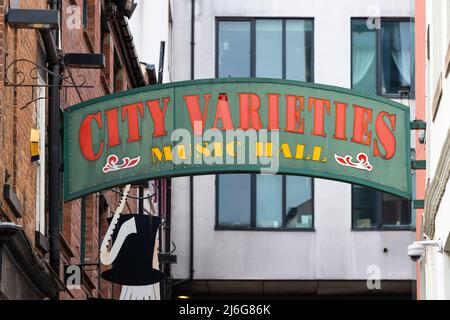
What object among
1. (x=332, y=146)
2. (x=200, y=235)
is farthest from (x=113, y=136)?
(x=200, y=235)

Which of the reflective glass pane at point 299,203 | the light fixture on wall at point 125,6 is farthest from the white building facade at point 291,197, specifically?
the light fixture on wall at point 125,6

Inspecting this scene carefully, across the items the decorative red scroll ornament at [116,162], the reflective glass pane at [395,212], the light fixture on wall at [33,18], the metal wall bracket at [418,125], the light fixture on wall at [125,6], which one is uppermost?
the light fixture on wall at [125,6]

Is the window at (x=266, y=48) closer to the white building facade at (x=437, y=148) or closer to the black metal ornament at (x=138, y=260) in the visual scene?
the black metal ornament at (x=138, y=260)

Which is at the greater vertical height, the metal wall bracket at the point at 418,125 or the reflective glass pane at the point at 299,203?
the metal wall bracket at the point at 418,125

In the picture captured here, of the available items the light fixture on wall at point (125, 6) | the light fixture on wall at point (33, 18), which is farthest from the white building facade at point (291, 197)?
the light fixture on wall at point (33, 18)

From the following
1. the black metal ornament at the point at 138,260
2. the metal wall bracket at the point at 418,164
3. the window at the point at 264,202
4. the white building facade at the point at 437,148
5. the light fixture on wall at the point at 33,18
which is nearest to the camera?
the light fixture on wall at the point at 33,18

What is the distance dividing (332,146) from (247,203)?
21.7 m

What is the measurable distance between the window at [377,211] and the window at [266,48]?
3326mm

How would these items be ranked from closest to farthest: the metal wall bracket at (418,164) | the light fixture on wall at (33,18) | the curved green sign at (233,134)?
the light fixture on wall at (33,18), the curved green sign at (233,134), the metal wall bracket at (418,164)

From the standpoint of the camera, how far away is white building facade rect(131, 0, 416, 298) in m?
38.7

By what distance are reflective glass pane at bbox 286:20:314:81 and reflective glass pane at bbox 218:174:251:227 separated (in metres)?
3.01

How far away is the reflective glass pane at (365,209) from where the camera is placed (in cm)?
3903

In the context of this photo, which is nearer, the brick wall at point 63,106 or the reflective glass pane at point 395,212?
the brick wall at point 63,106

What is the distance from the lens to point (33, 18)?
14.5m
